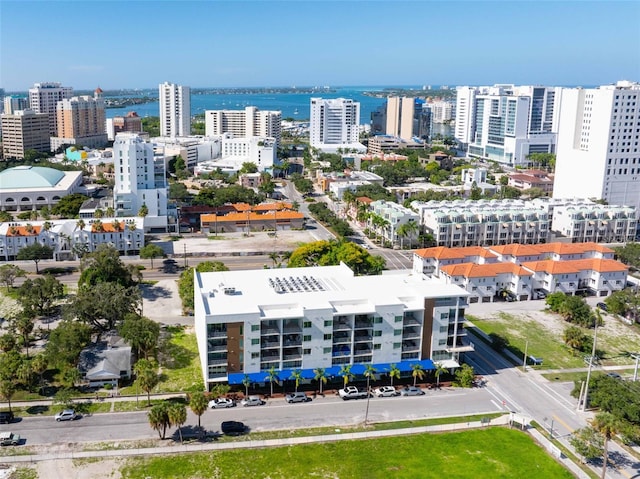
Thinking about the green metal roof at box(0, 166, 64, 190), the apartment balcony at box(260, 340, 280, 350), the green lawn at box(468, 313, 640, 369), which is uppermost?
the green metal roof at box(0, 166, 64, 190)

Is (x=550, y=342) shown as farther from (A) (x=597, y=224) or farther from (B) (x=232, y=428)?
(A) (x=597, y=224)

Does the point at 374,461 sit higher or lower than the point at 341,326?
lower

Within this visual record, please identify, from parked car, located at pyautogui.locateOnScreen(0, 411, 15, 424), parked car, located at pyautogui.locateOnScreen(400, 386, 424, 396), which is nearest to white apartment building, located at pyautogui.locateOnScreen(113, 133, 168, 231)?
parked car, located at pyautogui.locateOnScreen(0, 411, 15, 424)

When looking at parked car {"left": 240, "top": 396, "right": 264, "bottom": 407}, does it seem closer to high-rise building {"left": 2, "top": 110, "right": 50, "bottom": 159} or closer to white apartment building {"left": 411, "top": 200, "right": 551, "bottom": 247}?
white apartment building {"left": 411, "top": 200, "right": 551, "bottom": 247}

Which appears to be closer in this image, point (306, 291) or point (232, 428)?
point (232, 428)

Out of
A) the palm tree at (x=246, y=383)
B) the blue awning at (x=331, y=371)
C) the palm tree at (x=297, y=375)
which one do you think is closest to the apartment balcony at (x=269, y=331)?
the blue awning at (x=331, y=371)

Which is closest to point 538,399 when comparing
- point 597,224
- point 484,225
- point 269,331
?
point 269,331
